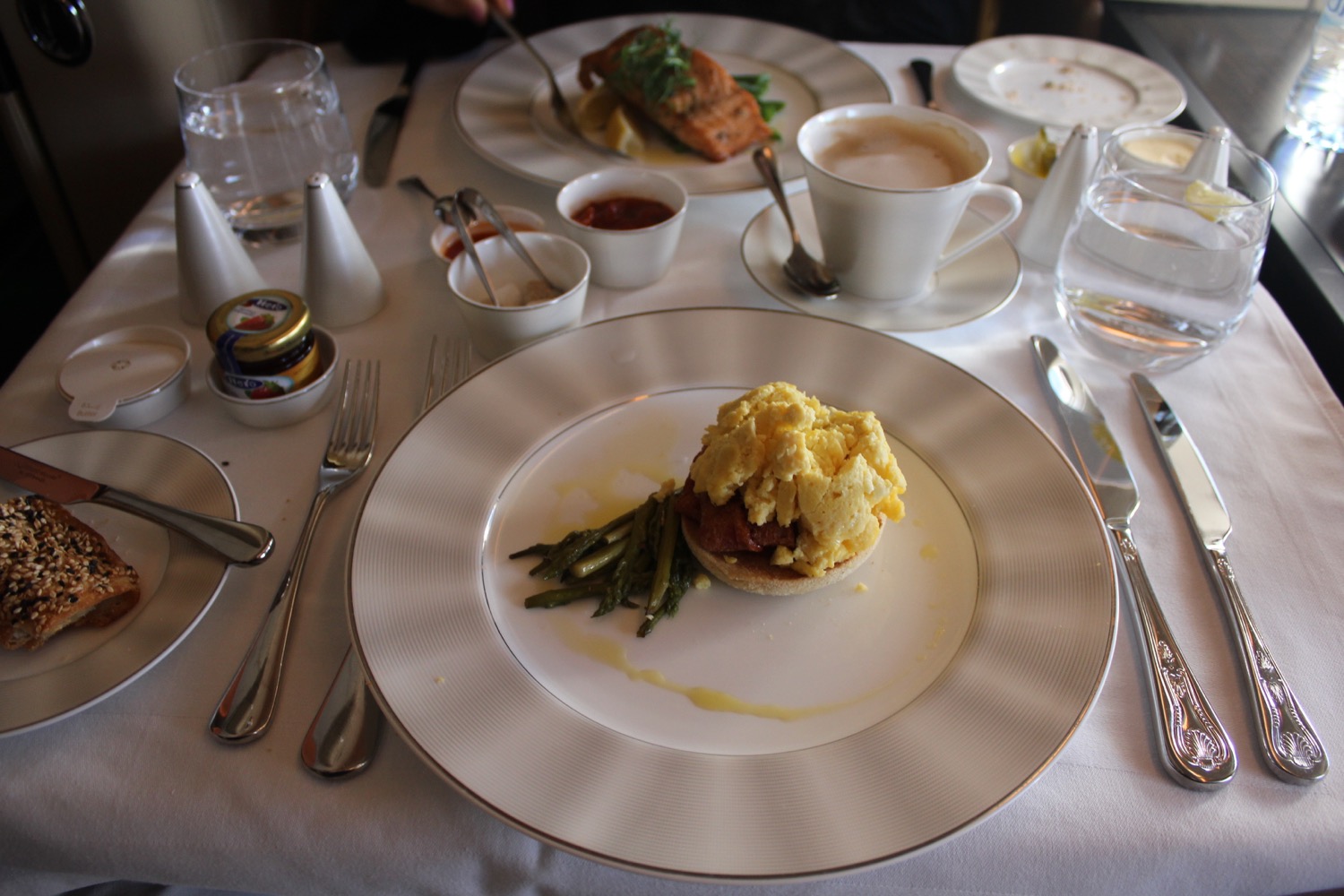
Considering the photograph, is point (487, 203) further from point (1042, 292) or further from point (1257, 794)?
point (1257, 794)

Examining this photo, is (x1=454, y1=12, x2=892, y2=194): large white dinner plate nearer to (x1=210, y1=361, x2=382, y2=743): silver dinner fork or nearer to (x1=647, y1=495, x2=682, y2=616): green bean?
(x1=210, y1=361, x2=382, y2=743): silver dinner fork

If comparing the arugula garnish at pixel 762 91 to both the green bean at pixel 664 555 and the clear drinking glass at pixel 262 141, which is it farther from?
the green bean at pixel 664 555

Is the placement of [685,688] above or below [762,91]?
below

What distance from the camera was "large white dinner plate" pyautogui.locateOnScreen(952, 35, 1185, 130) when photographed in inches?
94.3

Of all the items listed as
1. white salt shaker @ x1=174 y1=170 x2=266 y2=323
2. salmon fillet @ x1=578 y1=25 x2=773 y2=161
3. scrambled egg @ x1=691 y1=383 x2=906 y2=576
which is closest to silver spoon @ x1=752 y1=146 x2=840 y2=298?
salmon fillet @ x1=578 y1=25 x2=773 y2=161

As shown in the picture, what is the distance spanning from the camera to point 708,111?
223 cm

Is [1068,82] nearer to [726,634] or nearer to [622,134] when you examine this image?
[622,134]

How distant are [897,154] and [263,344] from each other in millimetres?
1335

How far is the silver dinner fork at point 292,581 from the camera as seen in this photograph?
3.57 feet

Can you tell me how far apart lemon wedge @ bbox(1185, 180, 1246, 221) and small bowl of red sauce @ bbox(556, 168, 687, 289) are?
3.34 feet

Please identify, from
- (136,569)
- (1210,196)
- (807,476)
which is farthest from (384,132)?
(1210,196)

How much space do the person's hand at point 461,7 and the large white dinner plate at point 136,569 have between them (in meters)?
1.77

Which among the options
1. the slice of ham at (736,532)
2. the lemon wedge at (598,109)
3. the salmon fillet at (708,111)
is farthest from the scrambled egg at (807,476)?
the lemon wedge at (598,109)

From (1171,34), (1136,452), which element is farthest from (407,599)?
(1171,34)
